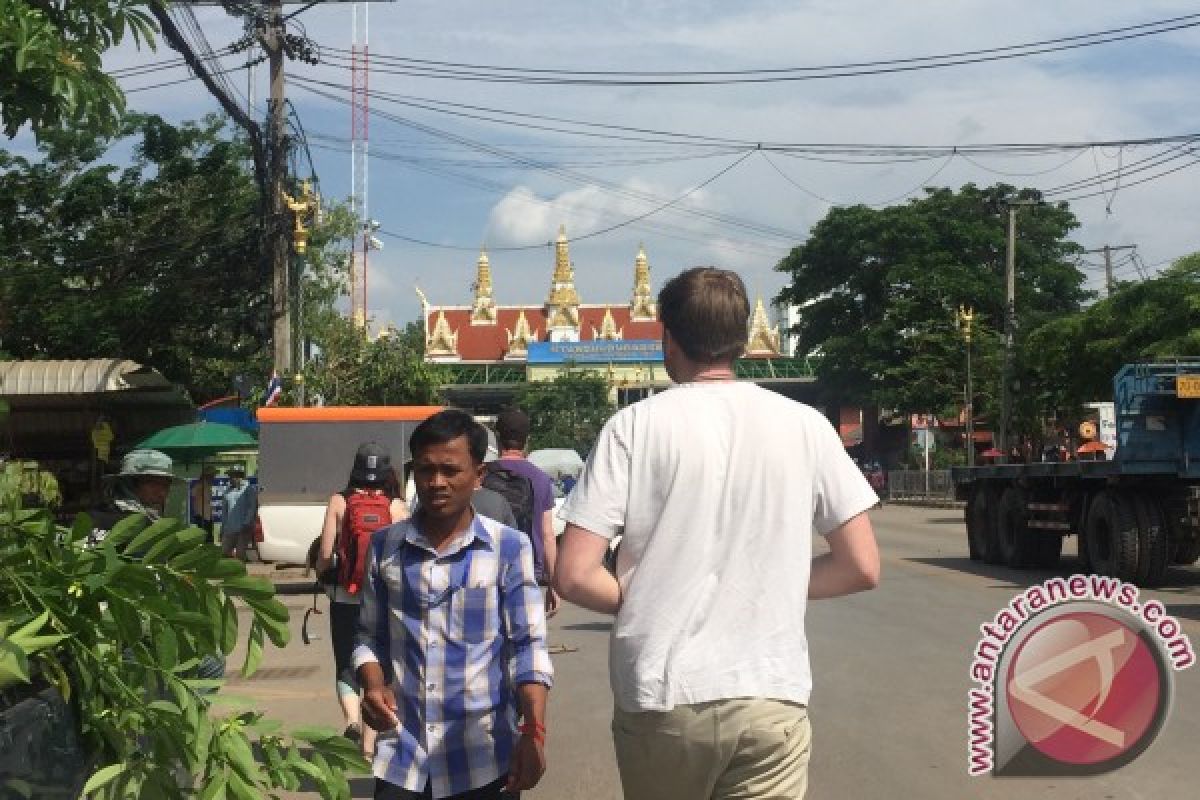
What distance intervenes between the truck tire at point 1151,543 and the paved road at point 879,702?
0.89 ft

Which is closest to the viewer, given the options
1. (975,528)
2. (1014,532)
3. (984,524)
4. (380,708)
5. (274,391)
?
(380,708)

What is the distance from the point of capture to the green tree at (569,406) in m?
72.9

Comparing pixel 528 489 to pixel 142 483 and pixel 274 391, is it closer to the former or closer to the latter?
pixel 142 483

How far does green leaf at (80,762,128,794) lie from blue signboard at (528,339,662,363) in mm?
86626

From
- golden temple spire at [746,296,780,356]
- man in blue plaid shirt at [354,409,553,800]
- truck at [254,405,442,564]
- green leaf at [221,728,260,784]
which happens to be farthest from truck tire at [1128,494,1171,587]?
golden temple spire at [746,296,780,356]

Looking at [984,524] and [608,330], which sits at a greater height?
[608,330]

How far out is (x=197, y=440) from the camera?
19.4 meters

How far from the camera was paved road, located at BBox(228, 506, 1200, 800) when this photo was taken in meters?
6.71

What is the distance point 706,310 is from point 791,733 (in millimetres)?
891

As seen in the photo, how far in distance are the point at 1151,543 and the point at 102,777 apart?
14.3m

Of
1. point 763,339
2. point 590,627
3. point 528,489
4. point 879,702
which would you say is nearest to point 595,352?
point 763,339

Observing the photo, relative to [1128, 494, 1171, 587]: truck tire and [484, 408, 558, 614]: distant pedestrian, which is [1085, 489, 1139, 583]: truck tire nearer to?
[1128, 494, 1171, 587]: truck tire

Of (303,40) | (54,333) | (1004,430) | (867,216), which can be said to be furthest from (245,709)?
(867,216)

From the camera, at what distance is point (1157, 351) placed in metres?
28.0
